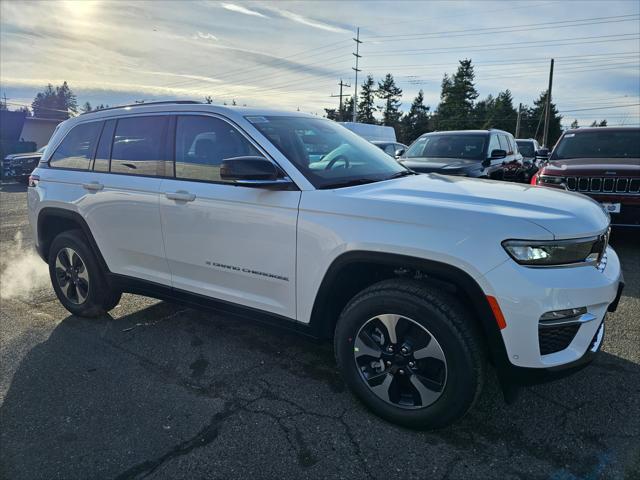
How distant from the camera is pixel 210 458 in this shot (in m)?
2.41

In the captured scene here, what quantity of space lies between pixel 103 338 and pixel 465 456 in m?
3.03

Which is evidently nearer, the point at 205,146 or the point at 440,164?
the point at 205,146

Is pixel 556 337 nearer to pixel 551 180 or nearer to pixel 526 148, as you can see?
pixel 551 180

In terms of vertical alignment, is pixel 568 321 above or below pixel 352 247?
below

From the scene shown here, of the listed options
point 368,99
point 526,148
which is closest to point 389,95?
point 368,99

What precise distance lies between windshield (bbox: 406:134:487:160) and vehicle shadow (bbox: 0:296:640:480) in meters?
5.80

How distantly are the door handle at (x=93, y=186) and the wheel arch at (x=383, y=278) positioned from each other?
2.26 metres

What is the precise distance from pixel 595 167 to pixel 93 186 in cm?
644

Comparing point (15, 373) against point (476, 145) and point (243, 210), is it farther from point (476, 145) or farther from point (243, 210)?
point (476, 145)

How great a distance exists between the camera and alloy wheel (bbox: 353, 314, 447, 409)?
97.7 inches

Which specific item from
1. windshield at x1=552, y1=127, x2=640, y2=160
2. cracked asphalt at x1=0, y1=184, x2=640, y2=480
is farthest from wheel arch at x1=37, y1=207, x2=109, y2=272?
windshield at x1=552, y1=127, x2=640, y2=160

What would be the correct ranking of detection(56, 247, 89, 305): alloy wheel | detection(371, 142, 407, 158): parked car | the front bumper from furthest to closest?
detection(371, 142, 407, 158): parked car < detection(56, 247, 89, 305): alloy wheel < the front bumper

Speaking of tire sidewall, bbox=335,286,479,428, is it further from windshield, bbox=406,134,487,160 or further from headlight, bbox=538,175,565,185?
windshield, bbox=406,134,487,160

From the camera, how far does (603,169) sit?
6402 mm
